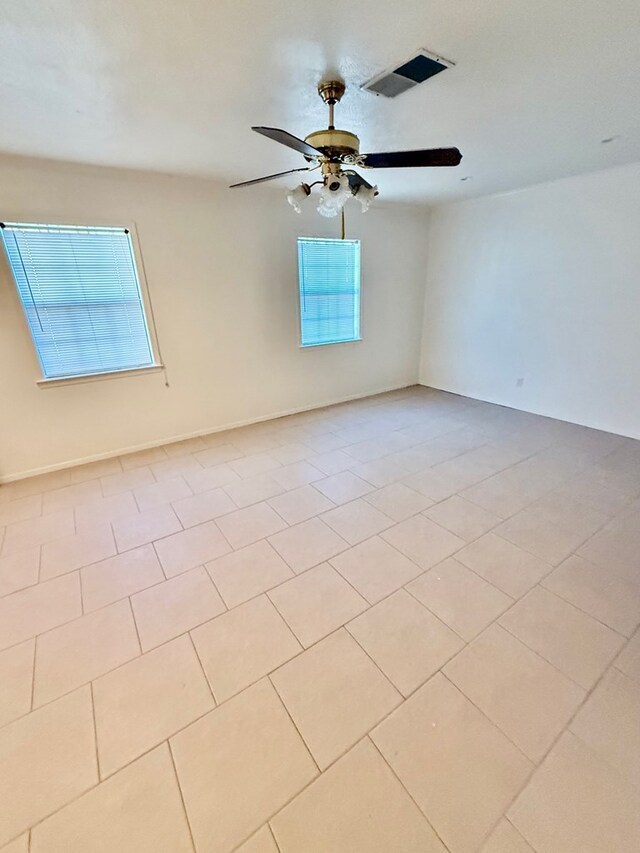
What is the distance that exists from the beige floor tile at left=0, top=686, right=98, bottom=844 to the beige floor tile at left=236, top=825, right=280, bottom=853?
0.54m

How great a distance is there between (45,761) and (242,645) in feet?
2.37

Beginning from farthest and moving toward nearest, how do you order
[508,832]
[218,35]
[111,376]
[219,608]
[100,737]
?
[111,376]
[219,608]
[218,35]
[100,737]
[508,832]

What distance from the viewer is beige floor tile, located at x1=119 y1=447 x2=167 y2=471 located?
3.33 meters

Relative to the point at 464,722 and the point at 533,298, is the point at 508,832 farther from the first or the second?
the point at 533,298

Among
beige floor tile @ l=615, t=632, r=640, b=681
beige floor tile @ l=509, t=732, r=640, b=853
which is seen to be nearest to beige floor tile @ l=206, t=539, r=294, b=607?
beige floor tile @ l=509, t=732, r=640, b=853

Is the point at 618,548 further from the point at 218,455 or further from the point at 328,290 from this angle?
the point at 328,290

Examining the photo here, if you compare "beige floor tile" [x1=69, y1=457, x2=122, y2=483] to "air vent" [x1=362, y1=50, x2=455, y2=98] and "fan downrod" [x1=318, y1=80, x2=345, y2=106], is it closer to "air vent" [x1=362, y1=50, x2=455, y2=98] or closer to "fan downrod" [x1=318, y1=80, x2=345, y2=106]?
"fan downrod" [x1=318, y1=80, x2=345, y2=106]

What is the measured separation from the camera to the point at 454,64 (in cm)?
163

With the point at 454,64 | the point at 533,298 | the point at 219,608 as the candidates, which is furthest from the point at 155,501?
the point at 533,298

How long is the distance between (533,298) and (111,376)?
437 cm

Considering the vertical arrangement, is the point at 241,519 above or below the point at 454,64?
below

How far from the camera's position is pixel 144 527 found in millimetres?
2463

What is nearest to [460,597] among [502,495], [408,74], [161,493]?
[502,495]

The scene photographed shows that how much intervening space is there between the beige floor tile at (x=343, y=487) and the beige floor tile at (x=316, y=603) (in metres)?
0.75
